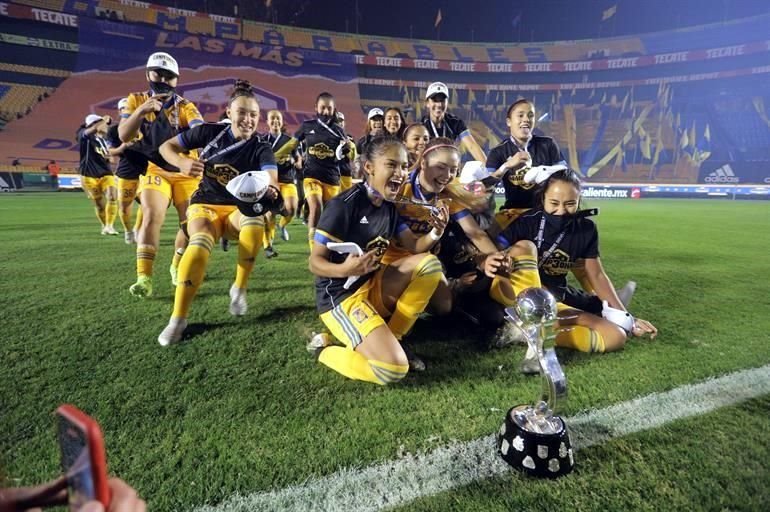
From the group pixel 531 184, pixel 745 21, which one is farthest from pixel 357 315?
pixel 745 21

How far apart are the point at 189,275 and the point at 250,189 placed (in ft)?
2.37

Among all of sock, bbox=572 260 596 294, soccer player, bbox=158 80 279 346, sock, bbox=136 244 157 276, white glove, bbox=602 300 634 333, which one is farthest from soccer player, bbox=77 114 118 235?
white glove, bbox=602 300 634 333

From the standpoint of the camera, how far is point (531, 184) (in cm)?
377

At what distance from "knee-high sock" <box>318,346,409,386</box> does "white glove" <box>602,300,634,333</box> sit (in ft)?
4.88

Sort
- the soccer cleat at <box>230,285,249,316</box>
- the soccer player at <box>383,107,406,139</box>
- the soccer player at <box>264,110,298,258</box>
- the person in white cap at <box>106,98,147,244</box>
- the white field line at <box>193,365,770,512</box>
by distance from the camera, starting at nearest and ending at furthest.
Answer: the white field line at <box>193,365,770,512</box> < the soccer cleat at <box>230,285,249,316</box> < the person in white cap at <box>106,98,147,244</box> < the soccer player at <box>383,107,406,139</box> < the soccer player at <box>264,110,298,258</box>

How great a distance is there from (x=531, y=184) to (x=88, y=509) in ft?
12.3

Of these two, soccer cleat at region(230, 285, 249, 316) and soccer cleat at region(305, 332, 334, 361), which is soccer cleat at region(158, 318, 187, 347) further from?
soccer cleat at region(305, 332, 334, 361)

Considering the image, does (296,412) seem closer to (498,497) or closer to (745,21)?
(498,497)

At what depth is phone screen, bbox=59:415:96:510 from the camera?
1.93 ft

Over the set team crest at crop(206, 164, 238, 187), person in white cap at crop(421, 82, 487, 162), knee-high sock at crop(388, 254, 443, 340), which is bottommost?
knee-high sock at crop(388, 254, 443, 340)

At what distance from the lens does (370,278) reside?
9.20ft

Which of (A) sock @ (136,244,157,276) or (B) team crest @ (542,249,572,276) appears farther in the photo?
(A) sock @ (136,244,157,276)

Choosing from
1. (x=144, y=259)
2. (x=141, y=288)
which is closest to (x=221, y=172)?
(x=144, y=259)

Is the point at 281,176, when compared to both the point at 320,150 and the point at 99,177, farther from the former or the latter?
the point at 99,177
